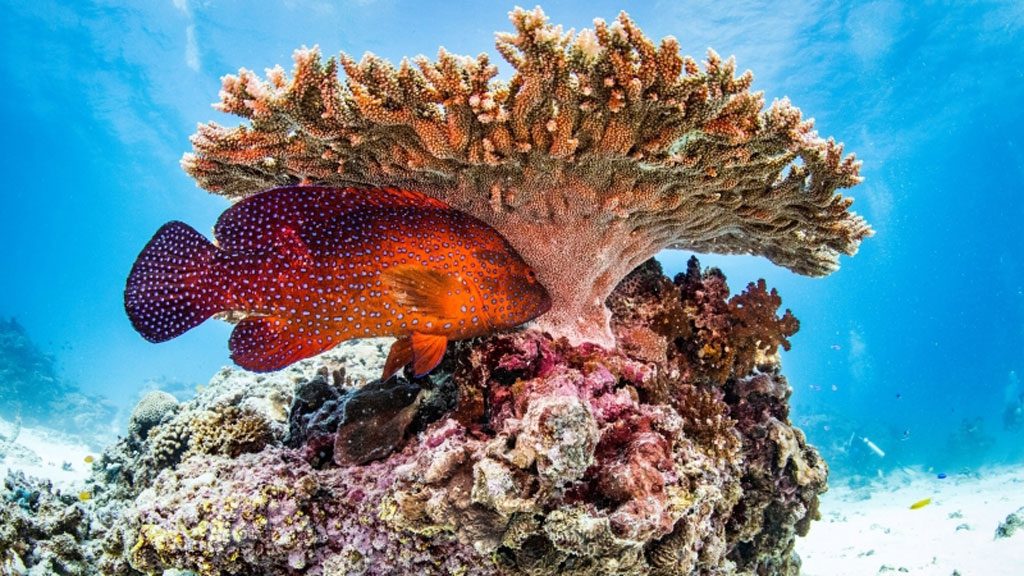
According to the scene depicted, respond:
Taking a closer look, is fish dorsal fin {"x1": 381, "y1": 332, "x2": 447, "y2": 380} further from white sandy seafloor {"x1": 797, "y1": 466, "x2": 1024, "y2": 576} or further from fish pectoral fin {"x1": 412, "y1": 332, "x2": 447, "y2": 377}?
white sandy seafloor {"x1": 797, "y1": 466, "x2": 1024, "y2": 576}

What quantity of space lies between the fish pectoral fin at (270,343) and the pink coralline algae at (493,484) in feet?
2.05

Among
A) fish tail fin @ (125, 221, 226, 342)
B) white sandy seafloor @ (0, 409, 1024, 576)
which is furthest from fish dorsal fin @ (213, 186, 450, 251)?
white sandy seafloor @ (0, 409, 1024, 576)

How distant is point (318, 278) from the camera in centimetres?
268

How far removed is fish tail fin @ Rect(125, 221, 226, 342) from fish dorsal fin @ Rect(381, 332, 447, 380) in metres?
0.99

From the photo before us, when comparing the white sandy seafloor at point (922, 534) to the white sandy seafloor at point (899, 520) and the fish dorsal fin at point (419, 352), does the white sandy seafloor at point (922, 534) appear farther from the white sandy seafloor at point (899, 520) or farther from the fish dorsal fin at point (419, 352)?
the fish dorsal fin at point (419, 352)

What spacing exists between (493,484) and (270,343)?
5.06ft

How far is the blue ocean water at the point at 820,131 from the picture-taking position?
29.6 metres

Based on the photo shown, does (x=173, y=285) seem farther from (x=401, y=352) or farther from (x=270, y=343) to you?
(x=401, y=352)

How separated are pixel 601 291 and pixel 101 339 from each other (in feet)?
581

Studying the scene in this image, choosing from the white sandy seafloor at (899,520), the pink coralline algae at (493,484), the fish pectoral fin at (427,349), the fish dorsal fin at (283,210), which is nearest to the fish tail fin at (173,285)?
the fish dorsal fin at (283,210)

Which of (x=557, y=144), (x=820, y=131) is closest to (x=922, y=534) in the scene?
(x=557, y=144)

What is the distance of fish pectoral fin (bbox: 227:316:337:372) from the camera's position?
2.66 metres

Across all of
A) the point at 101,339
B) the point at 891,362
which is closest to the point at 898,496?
the point at 891,362

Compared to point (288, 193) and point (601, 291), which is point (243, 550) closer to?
point (288, 193)
